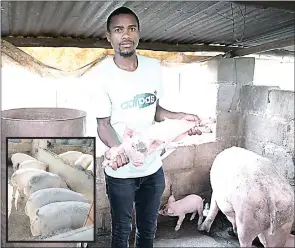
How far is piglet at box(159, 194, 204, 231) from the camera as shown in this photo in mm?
1268

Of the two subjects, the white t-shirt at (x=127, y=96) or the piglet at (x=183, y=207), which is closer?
the white t-shirt at (x=127, y=96)

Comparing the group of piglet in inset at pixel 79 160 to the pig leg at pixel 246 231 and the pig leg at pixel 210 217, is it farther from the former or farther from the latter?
the pig leg at pixel 246 231

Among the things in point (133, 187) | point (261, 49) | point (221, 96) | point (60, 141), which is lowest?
point (133, 187)

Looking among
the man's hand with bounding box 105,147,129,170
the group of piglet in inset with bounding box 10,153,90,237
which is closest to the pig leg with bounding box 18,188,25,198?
the group of piglet in inset with bounding box 10,153,90,237

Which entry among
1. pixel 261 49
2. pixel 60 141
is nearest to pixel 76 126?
pixel 60 141

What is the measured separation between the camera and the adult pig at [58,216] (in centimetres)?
120

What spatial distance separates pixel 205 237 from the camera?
132 centimetres

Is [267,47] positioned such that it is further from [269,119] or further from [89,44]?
[89,44]

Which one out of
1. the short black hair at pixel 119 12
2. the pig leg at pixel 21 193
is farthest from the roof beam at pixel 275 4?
the pig leg at pixel 21 193

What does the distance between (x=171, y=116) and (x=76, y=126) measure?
0.27 m

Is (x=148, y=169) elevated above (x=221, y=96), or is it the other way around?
(x=221, y=96)

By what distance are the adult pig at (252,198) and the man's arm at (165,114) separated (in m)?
0.20

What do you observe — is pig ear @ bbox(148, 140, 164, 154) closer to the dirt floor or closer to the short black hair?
the dirt floor

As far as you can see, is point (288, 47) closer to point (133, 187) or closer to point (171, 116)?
point (171, 116)
